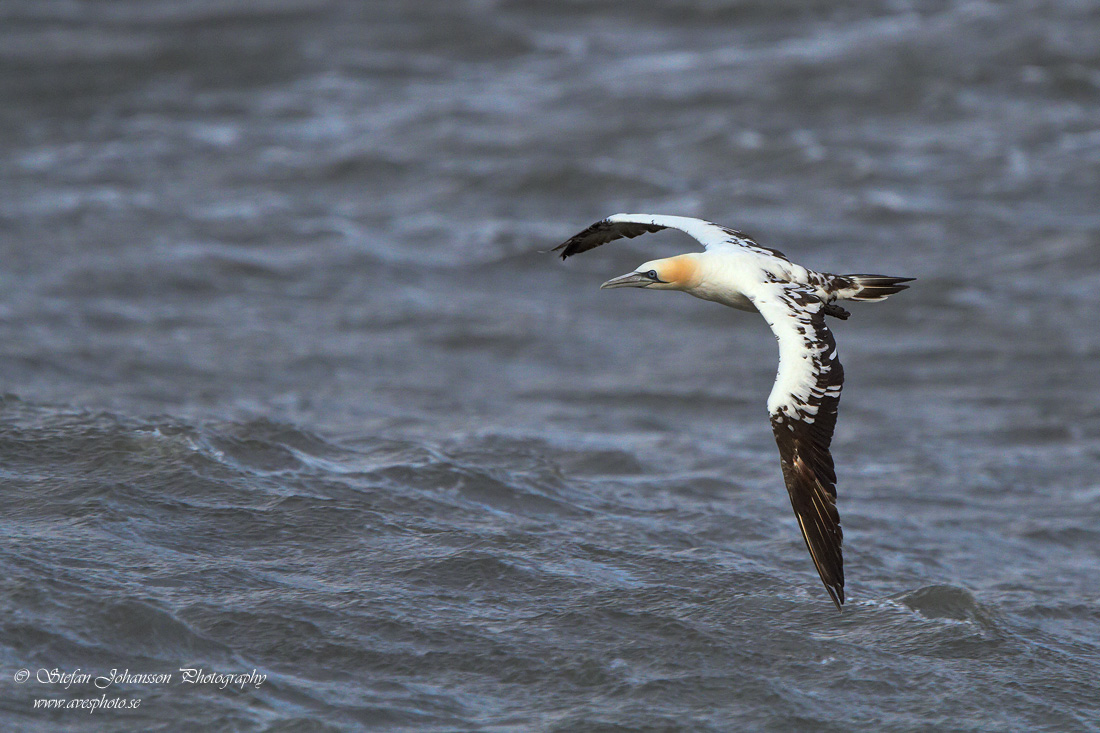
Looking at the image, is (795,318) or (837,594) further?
(795,318)

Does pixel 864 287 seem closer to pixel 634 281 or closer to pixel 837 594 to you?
pixel 634 281

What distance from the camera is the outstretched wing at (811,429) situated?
21.9 ft

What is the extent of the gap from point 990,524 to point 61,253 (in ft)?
36.8

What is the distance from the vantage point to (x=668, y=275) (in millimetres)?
8344

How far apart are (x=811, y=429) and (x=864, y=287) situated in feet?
6.08

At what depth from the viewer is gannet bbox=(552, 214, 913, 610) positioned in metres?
6.78

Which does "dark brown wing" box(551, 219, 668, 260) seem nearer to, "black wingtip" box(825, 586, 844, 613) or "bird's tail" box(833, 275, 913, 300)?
"bird's tail" box(833, 275, 913, 300)

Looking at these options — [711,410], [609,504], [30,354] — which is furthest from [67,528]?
[711,410]

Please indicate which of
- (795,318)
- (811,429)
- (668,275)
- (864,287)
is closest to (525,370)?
(668,275)

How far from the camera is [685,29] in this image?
79.2 feet

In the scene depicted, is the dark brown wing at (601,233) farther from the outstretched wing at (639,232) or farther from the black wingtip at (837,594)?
the black wingtip at (837,594)

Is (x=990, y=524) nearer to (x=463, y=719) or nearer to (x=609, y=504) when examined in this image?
(x=609, y=504)

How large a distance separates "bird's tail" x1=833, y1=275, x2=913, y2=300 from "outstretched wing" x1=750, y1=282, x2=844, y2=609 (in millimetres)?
912

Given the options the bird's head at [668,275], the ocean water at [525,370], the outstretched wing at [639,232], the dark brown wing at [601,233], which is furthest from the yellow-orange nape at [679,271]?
the ocean water at [525,370]
